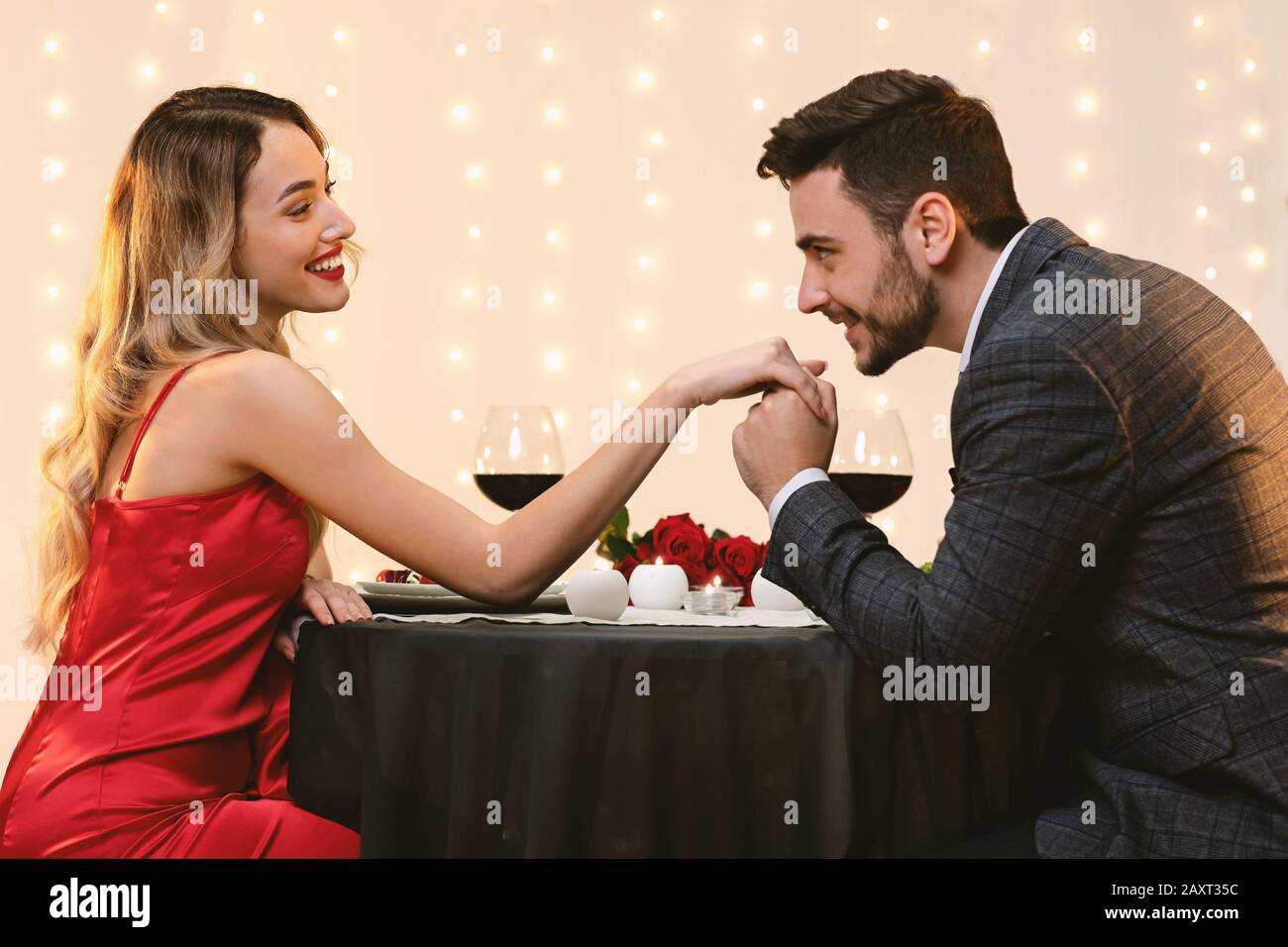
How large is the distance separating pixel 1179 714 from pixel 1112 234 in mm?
2579

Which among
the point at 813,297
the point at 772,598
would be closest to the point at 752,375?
the point at 813,297

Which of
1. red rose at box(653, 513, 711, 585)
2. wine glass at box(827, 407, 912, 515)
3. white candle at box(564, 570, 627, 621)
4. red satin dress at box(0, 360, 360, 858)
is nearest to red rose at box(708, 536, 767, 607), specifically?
red rose at box(653, 513, 711, 585)

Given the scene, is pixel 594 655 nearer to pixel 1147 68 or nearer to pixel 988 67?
pixel 988 67

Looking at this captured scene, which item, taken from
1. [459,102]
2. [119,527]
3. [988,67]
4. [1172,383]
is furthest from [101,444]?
[988,67]

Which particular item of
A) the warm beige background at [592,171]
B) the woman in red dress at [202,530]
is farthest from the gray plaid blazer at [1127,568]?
the warm beige background at [592,171]

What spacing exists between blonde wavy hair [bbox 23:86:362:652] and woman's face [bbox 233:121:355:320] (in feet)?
0.06

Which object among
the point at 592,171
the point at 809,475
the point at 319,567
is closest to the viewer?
the point at 809,475

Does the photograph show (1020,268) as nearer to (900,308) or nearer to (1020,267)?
(1020,267)

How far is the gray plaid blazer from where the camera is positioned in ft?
3.61

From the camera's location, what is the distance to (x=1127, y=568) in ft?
3.79

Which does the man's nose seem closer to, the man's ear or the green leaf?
the man's ear

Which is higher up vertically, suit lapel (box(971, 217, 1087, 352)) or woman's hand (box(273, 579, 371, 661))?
suit lapel (box(971, 217, 1087, 352))

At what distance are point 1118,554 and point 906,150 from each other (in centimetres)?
60

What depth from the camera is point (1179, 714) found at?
112 centimetres
